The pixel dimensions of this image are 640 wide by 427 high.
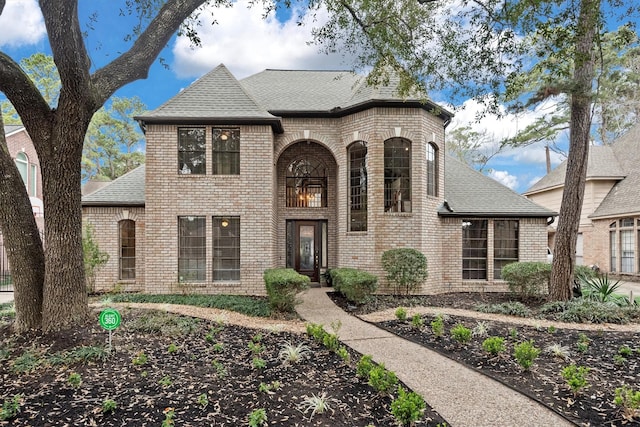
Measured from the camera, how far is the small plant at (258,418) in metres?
3.02

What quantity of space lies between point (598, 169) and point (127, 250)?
69.3 ft

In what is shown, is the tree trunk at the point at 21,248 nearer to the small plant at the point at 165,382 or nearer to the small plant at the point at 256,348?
the small plant at the point at 165,382

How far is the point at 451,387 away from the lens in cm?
412

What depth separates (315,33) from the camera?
7707mm

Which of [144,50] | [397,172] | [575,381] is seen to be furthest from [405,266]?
[144,50]

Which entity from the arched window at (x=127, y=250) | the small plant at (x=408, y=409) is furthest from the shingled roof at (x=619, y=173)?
the arched window at (x=127, y=250)

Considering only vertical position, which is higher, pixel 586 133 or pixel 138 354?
pixel 586 133

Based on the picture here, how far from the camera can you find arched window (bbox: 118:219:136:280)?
10.5 m

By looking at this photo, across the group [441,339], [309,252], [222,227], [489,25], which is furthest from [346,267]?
[489,25]

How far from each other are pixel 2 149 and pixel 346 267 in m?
8.33

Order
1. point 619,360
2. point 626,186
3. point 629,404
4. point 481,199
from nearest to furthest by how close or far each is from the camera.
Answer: point 629,404 → point 619,360 → point 481,199 → point 626,186

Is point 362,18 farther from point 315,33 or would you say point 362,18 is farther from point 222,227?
point 222,227

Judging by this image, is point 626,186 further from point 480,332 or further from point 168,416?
point 168,416

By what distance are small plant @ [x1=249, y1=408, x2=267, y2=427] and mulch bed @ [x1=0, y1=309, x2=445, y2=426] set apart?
115mm
